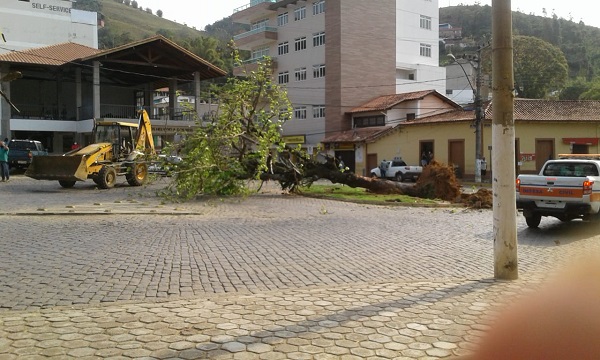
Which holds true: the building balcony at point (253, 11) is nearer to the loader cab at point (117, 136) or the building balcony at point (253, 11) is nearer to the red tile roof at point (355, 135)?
the red tile roof at point (355, 135)

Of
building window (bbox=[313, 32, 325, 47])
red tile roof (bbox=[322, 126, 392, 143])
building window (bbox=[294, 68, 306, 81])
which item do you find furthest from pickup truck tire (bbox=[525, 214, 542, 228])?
building window (bbox=[294, 68, 306, 81])

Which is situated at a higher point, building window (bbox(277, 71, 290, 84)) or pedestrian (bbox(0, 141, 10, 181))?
building window (bbox(277, 71, 290, 84))

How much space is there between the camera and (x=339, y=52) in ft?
155

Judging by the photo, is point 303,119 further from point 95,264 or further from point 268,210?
point 95,264

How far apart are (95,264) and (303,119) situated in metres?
44.2

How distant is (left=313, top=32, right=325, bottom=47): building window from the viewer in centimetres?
4907

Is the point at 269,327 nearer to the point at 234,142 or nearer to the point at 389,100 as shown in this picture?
the point at 234,142

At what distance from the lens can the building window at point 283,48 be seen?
175ft

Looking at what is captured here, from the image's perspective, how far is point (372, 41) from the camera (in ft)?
163

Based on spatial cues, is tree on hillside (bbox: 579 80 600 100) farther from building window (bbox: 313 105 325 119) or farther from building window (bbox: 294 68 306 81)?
building window (bbox: 294 68 306 81)

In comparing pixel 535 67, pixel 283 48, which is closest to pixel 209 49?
pixel 283 48

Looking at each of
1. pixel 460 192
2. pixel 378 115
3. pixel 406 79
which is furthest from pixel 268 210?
pixel 406 79

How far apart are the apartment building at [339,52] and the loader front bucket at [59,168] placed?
29075 millimetres

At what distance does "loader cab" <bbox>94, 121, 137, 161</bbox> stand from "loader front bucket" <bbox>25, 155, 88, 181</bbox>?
2578mm
